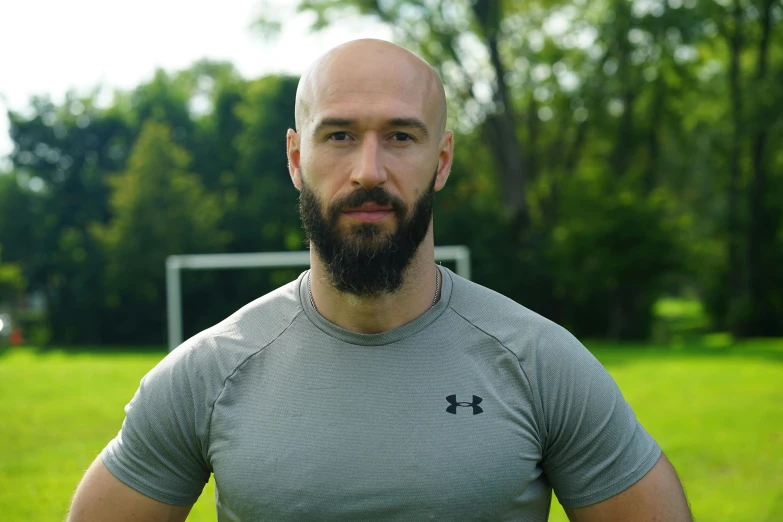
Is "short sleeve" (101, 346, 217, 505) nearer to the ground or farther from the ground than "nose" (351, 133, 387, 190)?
nearer to the ground

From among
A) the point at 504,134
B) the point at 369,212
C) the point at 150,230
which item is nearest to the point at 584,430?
the point at 369,212

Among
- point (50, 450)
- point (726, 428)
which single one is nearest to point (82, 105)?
point (50, 450)

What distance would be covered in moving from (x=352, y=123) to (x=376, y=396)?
62 cm

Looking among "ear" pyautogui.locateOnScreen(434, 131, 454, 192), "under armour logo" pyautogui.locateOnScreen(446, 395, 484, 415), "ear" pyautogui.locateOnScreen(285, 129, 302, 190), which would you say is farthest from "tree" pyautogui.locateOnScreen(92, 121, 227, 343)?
"under armour logo" pyautogui.locateOnScreen(446, 395, 484, 415)

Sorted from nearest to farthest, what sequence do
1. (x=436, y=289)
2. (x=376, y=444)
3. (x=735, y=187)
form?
(x=376, y=444) < (x=436, y=289) < (x=735, y=187)

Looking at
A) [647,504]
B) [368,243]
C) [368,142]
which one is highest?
[368,142]

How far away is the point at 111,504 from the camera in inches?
79.0

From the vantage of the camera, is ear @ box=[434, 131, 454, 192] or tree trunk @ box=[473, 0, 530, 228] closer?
ear @ box=[434, 131, 454, 192]

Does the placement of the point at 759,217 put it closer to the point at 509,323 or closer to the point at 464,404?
the point at 509,323

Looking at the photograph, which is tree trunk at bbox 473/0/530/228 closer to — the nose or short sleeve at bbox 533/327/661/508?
the nose

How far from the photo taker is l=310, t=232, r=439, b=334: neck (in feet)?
6.77

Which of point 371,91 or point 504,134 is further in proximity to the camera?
point 504,134

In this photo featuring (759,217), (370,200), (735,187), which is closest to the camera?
Result: (370,200)

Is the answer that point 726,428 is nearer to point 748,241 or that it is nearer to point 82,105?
point 748,241
